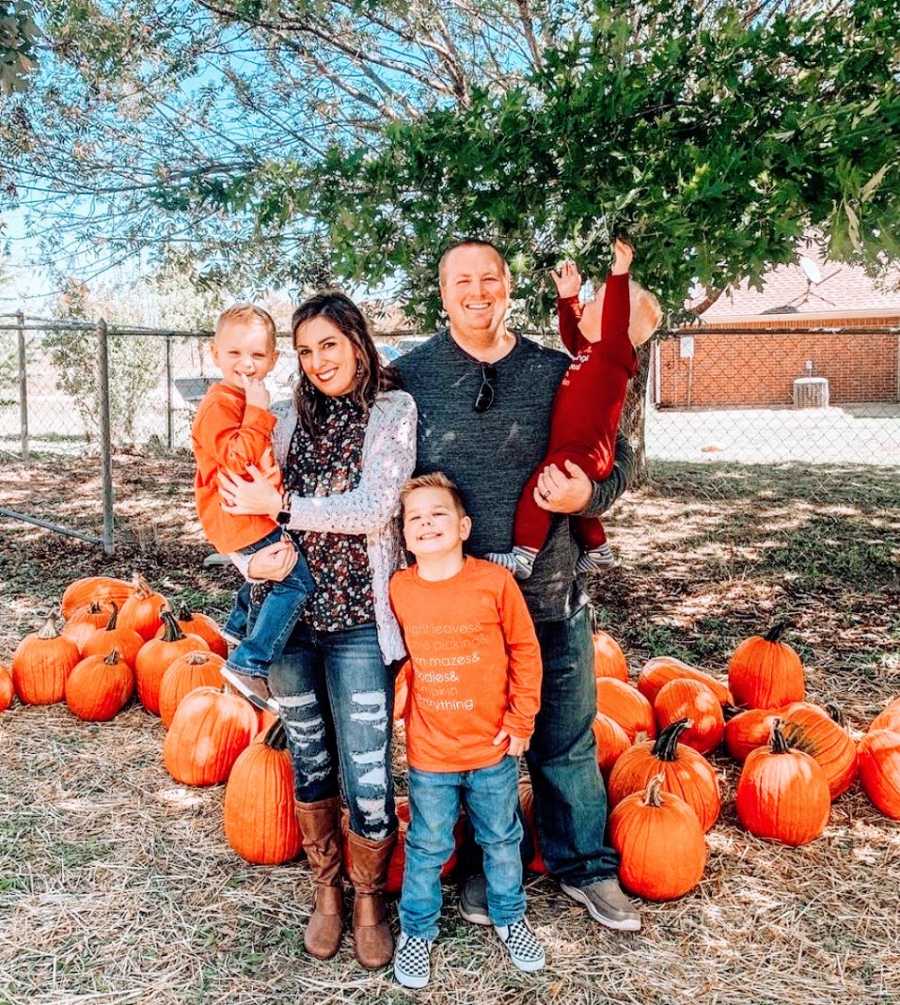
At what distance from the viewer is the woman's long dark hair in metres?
2.33

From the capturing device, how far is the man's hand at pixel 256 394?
2.37 metres

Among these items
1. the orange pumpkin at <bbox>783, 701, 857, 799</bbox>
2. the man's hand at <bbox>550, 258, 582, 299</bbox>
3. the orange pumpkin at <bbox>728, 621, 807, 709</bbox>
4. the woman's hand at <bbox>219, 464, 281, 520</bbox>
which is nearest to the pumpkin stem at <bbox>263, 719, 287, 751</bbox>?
the woman's hand at <bbox>219, 464, 281, 520</bbox>

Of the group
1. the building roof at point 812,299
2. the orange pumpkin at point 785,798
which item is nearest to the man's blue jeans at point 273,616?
the orange pumpkin at point 785,798

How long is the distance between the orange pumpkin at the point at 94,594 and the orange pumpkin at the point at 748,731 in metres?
3.12

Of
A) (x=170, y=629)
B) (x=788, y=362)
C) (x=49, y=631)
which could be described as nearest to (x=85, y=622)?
(x=49, y=631)

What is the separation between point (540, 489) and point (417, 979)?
1.32 meters

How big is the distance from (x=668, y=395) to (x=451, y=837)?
22.7 meters

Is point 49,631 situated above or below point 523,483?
below

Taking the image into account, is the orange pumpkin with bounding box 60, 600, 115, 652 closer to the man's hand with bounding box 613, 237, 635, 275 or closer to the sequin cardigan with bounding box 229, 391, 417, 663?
the sequin cardigan with bounding box 229, 391, 417, 663

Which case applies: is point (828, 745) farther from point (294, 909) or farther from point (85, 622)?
point (85, 622)

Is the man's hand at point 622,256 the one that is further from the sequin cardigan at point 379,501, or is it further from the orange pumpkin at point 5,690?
the orange pumpkin at point 5,690

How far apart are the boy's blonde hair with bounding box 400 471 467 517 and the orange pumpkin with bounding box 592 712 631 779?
1286 mm

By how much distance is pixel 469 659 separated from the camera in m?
2.34

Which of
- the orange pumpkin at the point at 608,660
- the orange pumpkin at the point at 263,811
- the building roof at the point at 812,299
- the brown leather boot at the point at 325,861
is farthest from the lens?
the building roof at the point at 812,299
